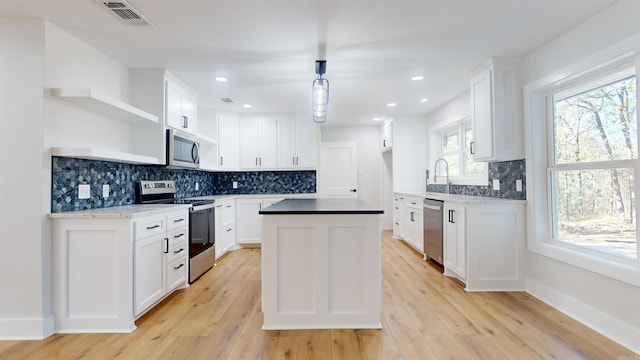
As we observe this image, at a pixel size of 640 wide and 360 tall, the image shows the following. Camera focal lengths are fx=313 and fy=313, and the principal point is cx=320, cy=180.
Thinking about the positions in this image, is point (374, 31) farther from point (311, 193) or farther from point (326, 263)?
point (311, 193)

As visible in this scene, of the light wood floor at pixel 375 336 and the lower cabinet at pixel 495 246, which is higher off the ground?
the lower cabinet at pixel 495 246

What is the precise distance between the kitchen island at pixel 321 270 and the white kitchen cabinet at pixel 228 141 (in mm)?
3175

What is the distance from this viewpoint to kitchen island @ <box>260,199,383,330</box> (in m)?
2.34

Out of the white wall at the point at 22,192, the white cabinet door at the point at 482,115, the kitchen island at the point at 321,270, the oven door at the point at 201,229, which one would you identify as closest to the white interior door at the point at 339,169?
the oven door at the point at 201,229

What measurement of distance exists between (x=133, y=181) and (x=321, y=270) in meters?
2.36

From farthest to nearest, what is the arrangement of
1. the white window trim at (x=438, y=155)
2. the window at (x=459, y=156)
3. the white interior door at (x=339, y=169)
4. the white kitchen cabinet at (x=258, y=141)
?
the white interior door at (x=339, y=169), the white kitchen cabinet at (x=258, y=141), the window at (x=459, y=156), the white window trim at (x=438, y=155)

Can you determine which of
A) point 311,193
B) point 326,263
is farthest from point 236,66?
point 311,193

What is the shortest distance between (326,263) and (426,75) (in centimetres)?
250

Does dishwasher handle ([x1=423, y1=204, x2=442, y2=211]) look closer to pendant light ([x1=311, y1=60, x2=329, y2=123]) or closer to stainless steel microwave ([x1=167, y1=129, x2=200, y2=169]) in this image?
pendant light ([x1=311, y1=60, x2=329, y2=123])

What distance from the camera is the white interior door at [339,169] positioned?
6738mm

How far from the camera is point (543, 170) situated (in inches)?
117

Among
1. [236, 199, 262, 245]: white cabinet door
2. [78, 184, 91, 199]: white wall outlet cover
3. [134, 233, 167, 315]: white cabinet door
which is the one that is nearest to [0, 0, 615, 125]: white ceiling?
[78, 184, 91, 199]: white wall outlet cover

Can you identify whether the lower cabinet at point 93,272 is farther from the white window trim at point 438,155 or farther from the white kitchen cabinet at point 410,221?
the white window trim at point 438,155

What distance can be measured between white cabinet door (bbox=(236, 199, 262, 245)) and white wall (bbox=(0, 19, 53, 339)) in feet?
9.55
